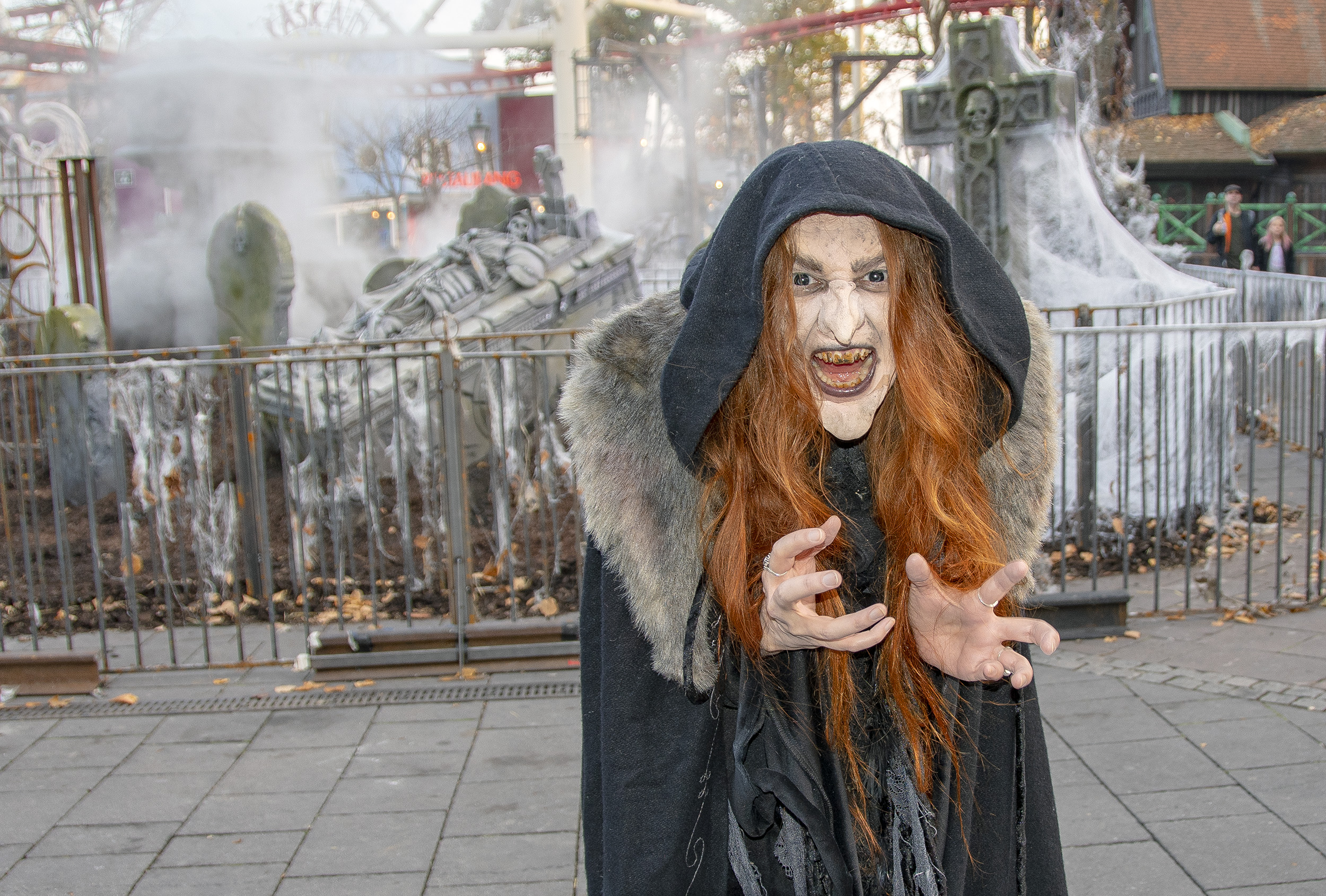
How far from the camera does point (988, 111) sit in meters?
7.41

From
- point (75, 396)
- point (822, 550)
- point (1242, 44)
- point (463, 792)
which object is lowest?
point (463, 792)

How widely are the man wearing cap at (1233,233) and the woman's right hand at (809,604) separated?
54.8 ft

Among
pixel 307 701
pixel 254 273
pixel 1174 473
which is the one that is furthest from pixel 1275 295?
pixel 307 701

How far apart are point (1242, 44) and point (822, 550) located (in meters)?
28.7

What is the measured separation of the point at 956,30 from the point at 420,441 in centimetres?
439

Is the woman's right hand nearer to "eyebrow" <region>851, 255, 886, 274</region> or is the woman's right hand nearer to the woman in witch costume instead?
the woman in witch costume

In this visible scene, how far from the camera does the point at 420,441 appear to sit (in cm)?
805

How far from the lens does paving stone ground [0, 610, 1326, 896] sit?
140 inches

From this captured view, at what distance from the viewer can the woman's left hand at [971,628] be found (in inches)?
→ 65.8

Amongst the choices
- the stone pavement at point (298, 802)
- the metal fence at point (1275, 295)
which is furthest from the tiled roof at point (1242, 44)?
the stone pavement at point (298, 802)

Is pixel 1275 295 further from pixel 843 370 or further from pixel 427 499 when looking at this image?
pixel 843 370

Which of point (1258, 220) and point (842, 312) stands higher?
point (1258, 220)

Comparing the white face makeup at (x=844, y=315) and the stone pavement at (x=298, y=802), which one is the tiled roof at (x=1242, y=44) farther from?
the white face makeup at (x=844, y=315)

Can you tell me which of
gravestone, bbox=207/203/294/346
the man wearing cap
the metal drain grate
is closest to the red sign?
the man wearing cap
